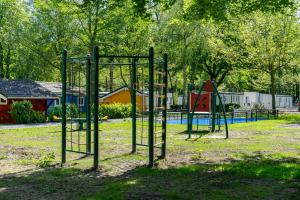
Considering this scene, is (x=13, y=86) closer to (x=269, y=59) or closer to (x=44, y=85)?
(x=44, y=85)

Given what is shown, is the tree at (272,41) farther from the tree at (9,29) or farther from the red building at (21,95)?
the tree at (9,29)

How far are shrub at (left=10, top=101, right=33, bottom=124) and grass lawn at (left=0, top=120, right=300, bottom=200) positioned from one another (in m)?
15.0

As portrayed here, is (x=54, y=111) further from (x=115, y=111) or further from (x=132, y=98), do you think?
(x=132, y=98)

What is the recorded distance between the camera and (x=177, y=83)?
6975 centimetres

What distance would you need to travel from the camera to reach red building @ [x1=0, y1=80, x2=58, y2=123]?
30625mm

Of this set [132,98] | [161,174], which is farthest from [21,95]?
[161,174]

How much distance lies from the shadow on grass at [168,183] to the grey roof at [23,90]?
72.8ft

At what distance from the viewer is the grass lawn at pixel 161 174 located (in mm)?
7997

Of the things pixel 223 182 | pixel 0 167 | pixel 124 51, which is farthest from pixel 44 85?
pixel 223 182

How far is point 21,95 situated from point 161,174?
23811 mm

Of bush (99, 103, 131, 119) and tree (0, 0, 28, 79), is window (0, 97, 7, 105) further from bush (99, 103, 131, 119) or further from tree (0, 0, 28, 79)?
tree (0, 0, 28, 79)

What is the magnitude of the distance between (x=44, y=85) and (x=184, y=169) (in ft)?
93.3

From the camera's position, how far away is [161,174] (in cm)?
989

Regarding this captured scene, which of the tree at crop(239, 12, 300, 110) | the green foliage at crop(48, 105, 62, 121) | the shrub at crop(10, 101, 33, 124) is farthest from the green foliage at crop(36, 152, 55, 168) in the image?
the tree at crop(239, 12, 300, 110)
